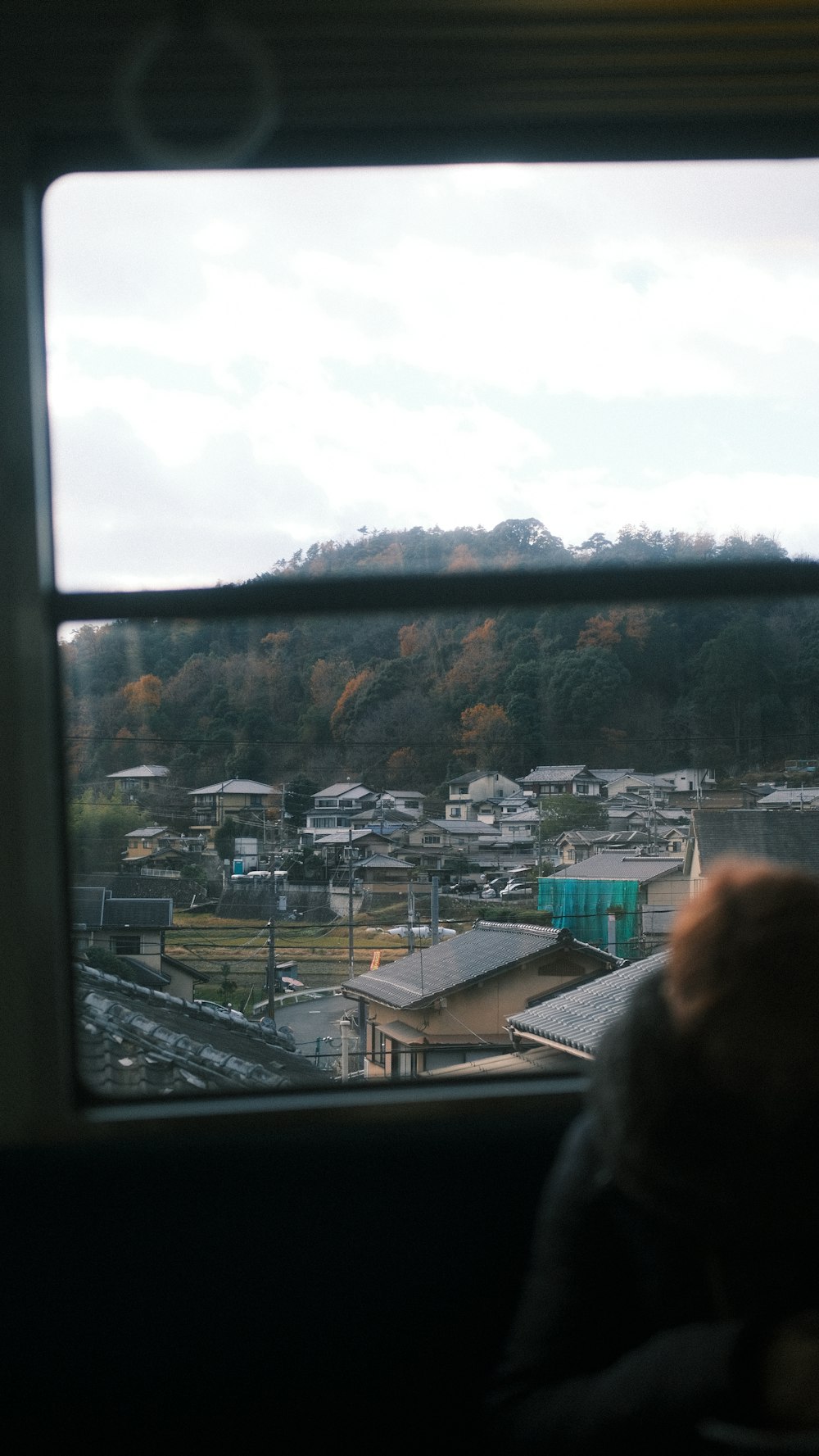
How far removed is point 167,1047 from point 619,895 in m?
0.86

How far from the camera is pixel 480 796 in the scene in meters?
1.80

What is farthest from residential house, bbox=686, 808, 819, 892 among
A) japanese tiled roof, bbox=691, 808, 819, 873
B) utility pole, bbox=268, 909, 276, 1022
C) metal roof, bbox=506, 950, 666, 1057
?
utility pole, bbox=268, 909, 276, 1022

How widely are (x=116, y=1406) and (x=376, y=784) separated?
102cm

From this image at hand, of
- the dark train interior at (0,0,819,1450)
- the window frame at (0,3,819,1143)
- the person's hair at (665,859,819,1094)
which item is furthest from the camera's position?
the window frame at (0,3,819,1143)

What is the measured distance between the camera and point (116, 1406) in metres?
1.46

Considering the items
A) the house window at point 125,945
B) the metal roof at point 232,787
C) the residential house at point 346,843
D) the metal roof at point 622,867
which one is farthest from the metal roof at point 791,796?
the house window at point 125,945

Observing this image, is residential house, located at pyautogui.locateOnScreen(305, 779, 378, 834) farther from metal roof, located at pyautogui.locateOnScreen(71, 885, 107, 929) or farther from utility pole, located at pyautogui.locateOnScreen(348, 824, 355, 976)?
metal roof, located at pyautogui.locateOnScreen(71, 885, 107, 929)

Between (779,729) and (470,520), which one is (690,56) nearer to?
(470,520)

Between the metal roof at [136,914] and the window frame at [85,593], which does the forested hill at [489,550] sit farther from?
the metal roof at [136,914]

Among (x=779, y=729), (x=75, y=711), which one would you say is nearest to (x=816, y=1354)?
(x=779, y=729)

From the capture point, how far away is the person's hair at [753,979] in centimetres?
77

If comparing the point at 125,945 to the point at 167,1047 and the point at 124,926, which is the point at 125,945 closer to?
the point at 124,926

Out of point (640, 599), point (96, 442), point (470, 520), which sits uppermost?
point (96, 442)

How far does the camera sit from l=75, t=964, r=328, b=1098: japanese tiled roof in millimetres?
1812
